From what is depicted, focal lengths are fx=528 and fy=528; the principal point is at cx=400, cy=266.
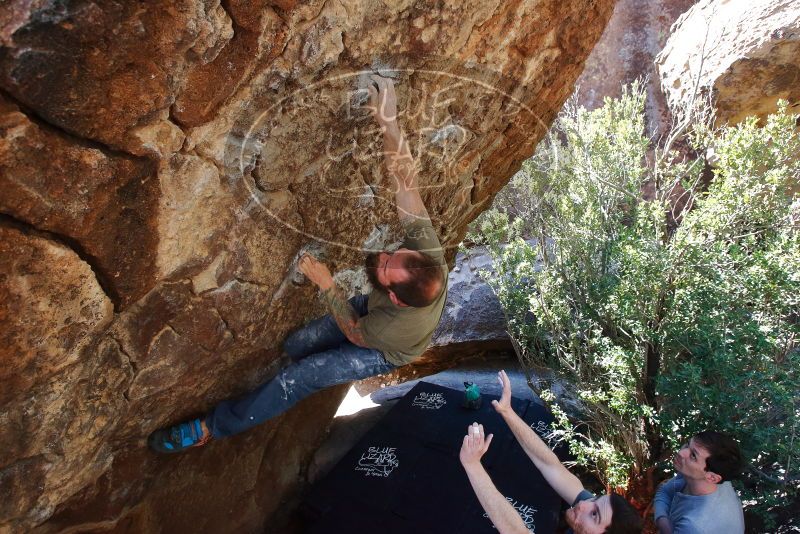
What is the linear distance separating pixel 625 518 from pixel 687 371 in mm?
1360

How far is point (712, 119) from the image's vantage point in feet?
18.5

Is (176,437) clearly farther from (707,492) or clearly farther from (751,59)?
(751,59)

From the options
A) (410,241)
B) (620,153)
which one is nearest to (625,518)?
(410,241)

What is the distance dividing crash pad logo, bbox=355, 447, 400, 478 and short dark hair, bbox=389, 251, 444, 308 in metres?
1.95

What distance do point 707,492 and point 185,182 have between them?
2643mm

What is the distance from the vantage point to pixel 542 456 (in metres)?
2.29

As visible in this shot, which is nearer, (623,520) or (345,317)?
(623,520)

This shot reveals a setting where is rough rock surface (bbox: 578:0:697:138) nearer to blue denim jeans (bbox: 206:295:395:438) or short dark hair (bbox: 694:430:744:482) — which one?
short dark hair (bbox: 694:430:744:482)

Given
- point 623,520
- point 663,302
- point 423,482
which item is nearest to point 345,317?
point 623,520

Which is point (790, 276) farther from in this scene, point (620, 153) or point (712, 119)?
point (712, 119)

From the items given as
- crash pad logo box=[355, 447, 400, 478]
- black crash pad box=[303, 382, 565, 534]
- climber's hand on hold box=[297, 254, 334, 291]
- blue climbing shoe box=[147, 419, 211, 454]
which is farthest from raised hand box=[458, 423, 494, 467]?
crash pad logo box=[355, 447, 400, 478]

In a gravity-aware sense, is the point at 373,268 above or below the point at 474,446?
above

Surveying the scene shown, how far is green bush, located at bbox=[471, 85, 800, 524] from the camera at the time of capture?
2.91 meters

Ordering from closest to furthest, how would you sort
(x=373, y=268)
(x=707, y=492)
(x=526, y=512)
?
(x=373, y=268) → (x=707, y=492) → (x=526, y=512)
